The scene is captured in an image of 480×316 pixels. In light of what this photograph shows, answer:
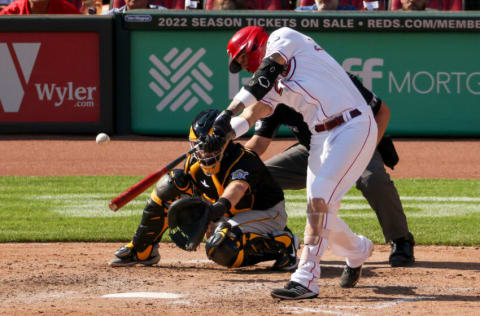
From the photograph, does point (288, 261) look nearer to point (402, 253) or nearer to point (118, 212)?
point (402, 253)

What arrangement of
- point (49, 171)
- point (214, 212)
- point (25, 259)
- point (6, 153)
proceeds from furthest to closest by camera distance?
point (6, 153) < point (49, 171) < point (25, 259) < point (214, 212)

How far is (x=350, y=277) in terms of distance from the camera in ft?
18.1

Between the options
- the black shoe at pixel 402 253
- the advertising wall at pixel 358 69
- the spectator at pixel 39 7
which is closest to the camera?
the black shoe at pixel 402 253

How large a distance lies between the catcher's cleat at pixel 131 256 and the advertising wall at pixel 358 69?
671 centimetres

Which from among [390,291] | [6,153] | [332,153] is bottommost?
[6,153]

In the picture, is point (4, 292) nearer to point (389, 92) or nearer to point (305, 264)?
point (305, 264)

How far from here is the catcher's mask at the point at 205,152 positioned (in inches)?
211

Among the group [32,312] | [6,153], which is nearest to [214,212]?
[32,312]

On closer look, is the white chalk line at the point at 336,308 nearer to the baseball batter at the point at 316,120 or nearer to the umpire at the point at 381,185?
the baseball batter at the point at 316,120

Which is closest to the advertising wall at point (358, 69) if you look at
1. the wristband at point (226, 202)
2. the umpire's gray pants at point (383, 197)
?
the umpire's gray pants at point (383, 197)

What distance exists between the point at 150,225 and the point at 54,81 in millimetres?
7240

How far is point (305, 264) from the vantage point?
5055 mm

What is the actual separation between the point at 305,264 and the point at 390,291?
0.68 m

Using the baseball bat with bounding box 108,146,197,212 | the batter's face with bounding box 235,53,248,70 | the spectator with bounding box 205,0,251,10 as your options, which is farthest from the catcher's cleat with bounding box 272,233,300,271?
the spectator with bounding box 205,0,251,10
